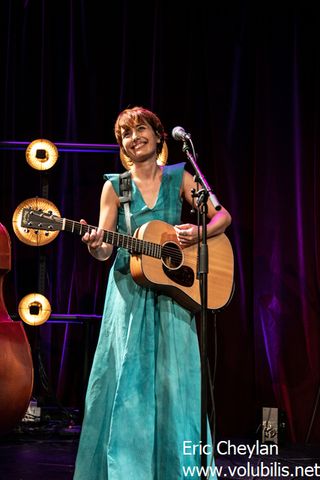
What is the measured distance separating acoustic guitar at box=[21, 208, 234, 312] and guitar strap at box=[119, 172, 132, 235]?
14 centimetres

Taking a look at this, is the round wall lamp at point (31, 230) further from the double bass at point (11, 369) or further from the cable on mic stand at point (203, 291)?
the cable on mic stand at point (203, 291)

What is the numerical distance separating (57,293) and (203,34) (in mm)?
2442

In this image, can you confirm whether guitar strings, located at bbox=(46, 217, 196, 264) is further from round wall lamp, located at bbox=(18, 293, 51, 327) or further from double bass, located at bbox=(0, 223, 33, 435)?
round wall lamp, located at bbox=(18, 293, 51, 327)

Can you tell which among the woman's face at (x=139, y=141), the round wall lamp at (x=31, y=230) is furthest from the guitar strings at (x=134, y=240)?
the round wall lamp at (x=31, y=230)

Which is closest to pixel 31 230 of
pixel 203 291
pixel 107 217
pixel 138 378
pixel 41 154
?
pixel 41 154

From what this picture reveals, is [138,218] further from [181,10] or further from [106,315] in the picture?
[181,10]

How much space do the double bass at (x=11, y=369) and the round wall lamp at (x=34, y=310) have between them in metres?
1.63

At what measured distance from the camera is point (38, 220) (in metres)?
2.72

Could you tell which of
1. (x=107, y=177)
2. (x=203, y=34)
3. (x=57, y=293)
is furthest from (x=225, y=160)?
(x=107, y=177)

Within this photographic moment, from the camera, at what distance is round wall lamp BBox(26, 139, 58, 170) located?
4570 millimetres

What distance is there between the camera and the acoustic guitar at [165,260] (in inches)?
108

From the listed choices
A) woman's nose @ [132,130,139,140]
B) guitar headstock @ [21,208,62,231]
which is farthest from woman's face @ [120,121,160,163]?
guitar headstock @ [21,208,62,231]

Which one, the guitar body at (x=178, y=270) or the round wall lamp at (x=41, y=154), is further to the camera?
the round wall lamp at (x=41, y=154)

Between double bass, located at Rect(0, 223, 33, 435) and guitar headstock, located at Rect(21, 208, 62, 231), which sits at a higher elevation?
guitar headstock, located at Rect(21, 208, 62, 231)
